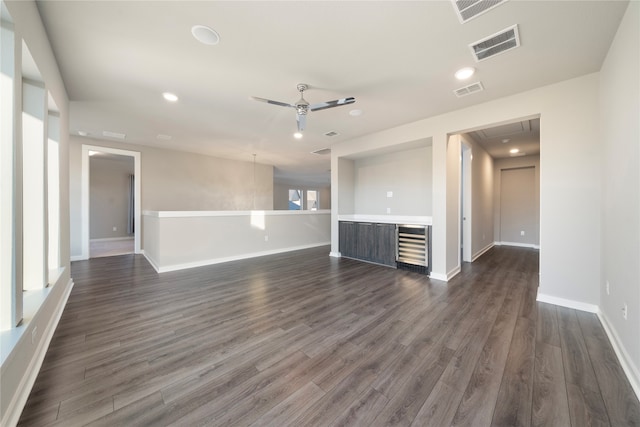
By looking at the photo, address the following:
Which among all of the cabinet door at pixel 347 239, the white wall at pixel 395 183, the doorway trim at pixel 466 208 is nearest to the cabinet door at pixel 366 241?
the cabinet door at pixel 347 239

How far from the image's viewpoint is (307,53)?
7.57 feet

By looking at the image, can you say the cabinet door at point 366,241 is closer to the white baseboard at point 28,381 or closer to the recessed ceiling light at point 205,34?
the recessed ceiling light at point 205,34

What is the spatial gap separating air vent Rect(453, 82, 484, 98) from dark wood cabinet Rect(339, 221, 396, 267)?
2.30m

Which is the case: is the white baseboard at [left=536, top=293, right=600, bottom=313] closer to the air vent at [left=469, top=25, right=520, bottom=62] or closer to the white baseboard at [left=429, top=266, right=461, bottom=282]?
the white baseboard at [left=429, top=266, right=461, bottom=282]

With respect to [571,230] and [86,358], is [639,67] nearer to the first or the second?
[571,230]

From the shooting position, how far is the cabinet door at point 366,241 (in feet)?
15.8

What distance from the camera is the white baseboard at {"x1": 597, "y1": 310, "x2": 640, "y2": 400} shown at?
4.97 feet

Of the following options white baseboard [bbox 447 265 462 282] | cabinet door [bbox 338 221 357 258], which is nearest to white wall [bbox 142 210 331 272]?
cabinet door [bbox 338 221 357 258]

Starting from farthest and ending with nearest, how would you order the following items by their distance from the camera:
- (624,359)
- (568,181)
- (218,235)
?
(218,235) → (568,181) → (624,359)

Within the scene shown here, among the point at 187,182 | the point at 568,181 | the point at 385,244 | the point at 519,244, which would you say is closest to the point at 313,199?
the point at 187,182

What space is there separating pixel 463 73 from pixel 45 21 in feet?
12.5

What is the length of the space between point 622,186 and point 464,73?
1703 millimetres

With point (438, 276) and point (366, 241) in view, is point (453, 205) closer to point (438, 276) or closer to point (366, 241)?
point (438, 276)

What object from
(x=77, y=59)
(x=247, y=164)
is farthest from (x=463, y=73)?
→ (x=247, y=164)
